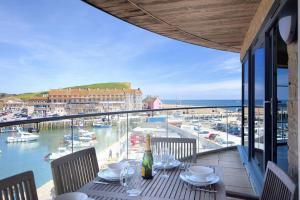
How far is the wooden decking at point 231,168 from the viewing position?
3.62 metres

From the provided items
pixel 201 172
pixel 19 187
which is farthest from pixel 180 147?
pixel 19 187

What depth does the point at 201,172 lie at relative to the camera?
68.7 inches

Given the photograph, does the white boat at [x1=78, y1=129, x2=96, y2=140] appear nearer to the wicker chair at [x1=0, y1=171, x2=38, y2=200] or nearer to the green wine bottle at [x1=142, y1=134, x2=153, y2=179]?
the green wine bottle at [x1=142, y1=134, x2=153, y2=179]

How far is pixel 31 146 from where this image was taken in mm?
3230

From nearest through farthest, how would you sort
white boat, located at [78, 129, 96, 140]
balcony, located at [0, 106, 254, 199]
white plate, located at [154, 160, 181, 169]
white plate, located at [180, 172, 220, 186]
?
white plate, located at [180, 172, 220, 186] < white plate, located at [154, 160, 181, 169] < balcony, located at [0, 106, 254, 199] < white boat, located at [78, 129, 96, 140]

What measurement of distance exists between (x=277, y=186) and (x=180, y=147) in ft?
3.80

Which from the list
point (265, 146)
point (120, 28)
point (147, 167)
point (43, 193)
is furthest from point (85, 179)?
point (120, 28)

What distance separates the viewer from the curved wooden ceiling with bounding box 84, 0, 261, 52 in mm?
3075

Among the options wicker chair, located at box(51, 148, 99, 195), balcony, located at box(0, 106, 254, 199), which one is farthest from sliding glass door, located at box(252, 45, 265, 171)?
wicker chair, located at box(51, 148, 99, 195)

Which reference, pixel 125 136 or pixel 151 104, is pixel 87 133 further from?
pixel 151 104

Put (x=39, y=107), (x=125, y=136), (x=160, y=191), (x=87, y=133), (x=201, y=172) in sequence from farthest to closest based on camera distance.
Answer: (x=39, y=107) < (x=125, y=136) < (x=87, y=133) < (x=201, y=172) < (x=160, y=191)

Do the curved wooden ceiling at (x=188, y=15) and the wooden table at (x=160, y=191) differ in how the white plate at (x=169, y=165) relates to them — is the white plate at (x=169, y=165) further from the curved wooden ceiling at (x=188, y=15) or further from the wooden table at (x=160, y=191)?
the curved wooden ceiling at (x=188, y=15)

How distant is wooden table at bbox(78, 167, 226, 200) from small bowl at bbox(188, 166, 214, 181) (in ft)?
0.27

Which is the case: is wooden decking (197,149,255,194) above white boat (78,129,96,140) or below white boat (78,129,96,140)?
below
